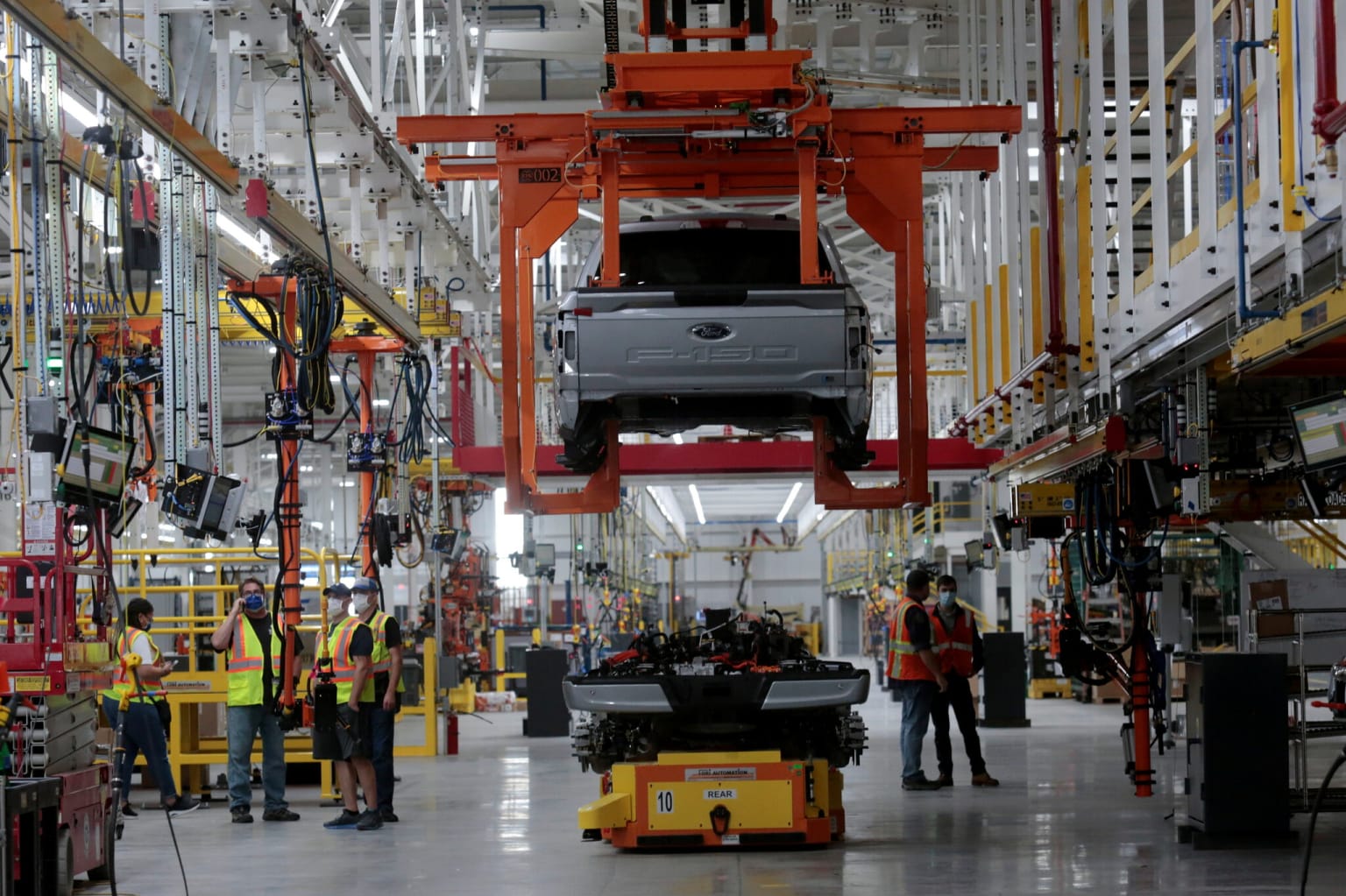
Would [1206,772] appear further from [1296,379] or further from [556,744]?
[556,744]

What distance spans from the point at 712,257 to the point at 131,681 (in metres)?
4.99

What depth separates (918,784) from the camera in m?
12.5

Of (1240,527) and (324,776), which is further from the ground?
(1240,527)

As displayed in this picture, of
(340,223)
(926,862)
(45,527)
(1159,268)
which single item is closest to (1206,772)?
(926,862)

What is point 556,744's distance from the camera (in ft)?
60.1

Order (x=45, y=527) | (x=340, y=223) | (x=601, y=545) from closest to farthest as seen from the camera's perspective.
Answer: (x=45, y=527) → (x=340, y=223) → (x=601, y=545)

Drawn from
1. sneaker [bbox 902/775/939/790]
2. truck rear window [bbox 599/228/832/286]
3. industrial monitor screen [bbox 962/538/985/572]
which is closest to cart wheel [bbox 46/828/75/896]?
truck rear window [bbox 599/228/832/286]

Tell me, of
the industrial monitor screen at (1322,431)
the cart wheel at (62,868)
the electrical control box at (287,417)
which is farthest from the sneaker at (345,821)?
the industrial monitor screen at (1322,431)

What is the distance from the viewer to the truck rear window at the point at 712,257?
10.0m

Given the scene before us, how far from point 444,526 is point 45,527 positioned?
1117 centimetres

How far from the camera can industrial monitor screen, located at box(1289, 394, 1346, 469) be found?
22.0 ft

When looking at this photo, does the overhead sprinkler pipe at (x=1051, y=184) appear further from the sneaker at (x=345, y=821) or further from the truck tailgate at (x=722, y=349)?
the sneaker at (x=345, y=821)

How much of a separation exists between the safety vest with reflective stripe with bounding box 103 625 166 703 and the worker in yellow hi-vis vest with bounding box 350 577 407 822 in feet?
5.03

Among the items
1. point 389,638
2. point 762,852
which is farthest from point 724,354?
point 389,638
